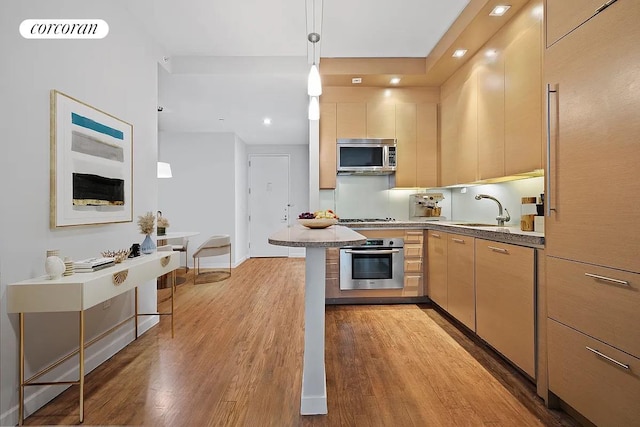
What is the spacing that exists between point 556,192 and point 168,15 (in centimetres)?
311

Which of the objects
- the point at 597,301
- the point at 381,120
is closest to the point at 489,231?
the point at 597,301

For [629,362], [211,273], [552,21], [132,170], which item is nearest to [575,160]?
[552,21]

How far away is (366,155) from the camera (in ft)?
12.5

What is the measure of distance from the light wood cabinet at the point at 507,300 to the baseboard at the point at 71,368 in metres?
2.75

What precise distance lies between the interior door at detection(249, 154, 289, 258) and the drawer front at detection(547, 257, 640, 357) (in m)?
5.77

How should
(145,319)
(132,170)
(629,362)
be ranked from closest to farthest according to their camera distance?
(629,362) → (132,170) → (145,319)

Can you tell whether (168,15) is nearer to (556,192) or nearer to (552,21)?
(552,21)

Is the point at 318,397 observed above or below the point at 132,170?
below

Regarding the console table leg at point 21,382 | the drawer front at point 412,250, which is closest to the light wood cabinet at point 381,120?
the drawer front at point 412,250

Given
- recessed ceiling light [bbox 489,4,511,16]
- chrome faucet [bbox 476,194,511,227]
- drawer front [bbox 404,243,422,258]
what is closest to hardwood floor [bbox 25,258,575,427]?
drawer front [bbox 404,243,422,258]

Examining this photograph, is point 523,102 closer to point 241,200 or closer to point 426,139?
point 426,139

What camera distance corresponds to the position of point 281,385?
1.96 meters

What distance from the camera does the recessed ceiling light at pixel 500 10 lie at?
232 centimetres

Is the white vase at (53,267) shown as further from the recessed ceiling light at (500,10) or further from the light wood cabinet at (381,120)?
the recessed ceiling light at (500,10)
